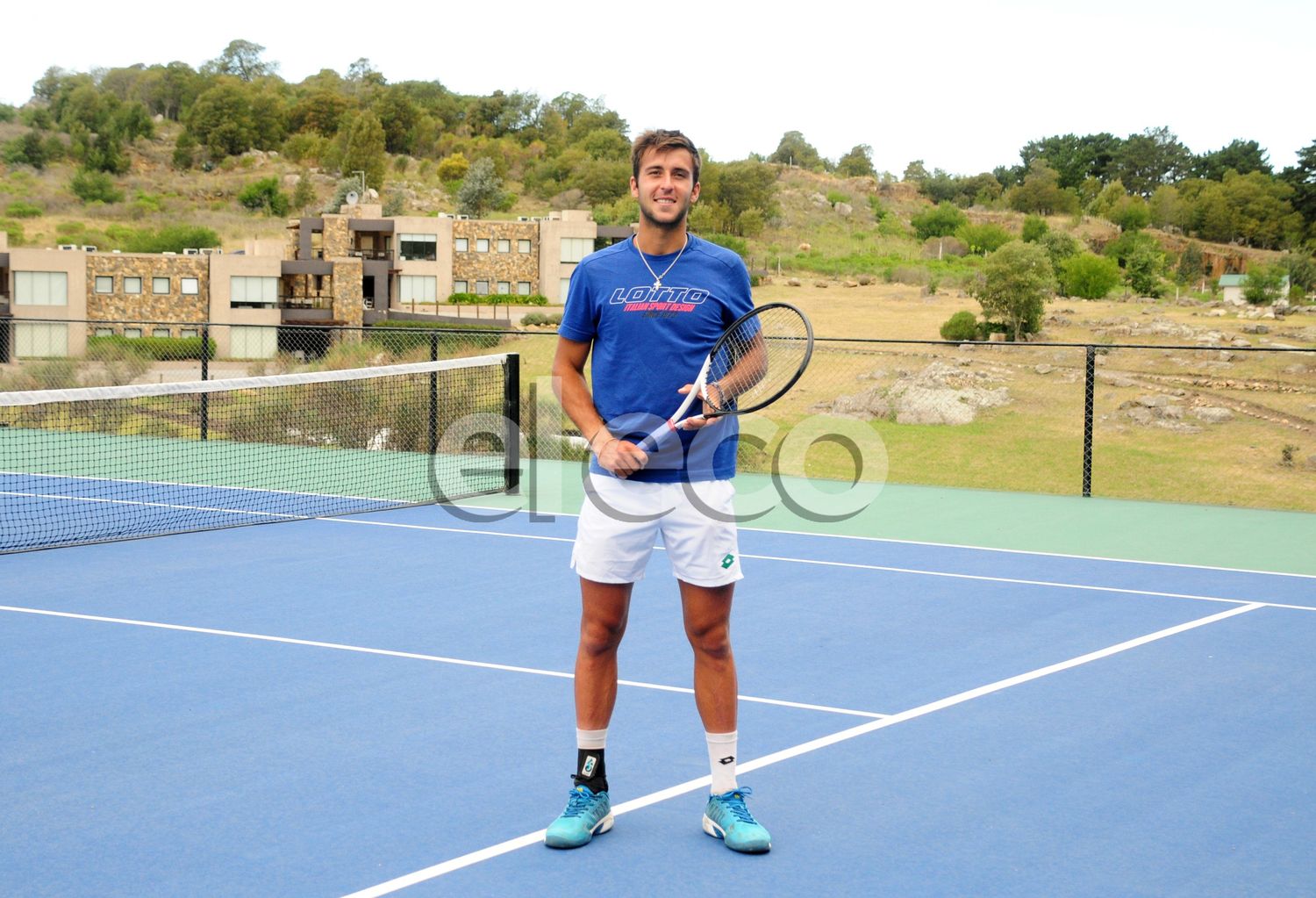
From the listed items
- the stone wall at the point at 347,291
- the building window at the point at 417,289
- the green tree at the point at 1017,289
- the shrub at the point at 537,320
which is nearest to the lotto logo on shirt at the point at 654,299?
the green tree at the point at 1017,289

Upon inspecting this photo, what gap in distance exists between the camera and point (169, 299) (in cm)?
5322

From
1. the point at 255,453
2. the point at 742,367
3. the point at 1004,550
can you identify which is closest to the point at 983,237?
the point at 255,453

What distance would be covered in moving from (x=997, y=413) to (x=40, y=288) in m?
40.9

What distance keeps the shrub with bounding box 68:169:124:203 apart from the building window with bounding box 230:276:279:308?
44091mm

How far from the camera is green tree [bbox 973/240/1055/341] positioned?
125 ft

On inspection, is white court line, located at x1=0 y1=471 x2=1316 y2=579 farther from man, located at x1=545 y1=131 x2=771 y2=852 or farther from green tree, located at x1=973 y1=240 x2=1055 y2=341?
green tree, located at x1=973 y1=240 x2=1055 y2=341

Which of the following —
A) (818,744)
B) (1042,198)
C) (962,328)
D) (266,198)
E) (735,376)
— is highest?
(1042,198)

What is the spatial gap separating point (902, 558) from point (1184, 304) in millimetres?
46781

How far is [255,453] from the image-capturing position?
47.9ft

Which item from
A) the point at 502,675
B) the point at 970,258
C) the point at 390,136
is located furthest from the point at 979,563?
the point at 390,136

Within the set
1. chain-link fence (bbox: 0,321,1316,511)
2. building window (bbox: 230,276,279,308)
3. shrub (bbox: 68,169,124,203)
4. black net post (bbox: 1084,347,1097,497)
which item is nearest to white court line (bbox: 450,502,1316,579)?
black net post (bbox: 1084,347,1097,497)

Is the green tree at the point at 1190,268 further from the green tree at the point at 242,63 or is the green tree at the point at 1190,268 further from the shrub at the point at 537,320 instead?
the green tree at the point at 242,63

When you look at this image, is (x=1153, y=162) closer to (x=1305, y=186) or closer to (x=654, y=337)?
A: (x=1305, y=186)

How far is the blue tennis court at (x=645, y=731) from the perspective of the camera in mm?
3564
